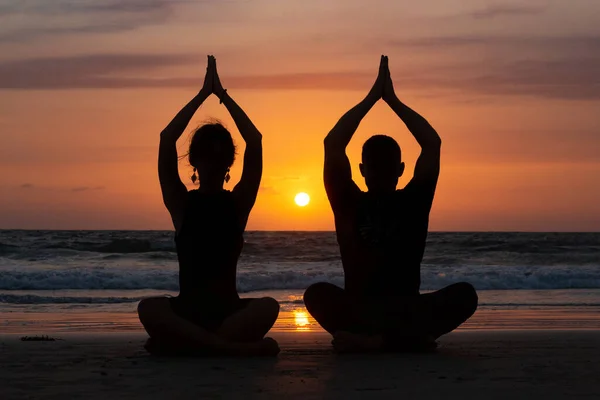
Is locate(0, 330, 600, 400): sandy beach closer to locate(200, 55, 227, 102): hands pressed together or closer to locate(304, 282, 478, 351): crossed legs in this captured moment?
locate(304, 282, 478, 351): crossed legs

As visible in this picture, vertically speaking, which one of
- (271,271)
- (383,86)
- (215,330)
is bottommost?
(271,271)

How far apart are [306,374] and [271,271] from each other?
63.1ft

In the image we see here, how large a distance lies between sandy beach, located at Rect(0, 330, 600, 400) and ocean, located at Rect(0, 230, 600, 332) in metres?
6.88

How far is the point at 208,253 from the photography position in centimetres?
568

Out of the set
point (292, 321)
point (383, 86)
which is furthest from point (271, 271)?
point (383, 86)

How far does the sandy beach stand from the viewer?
437 cm

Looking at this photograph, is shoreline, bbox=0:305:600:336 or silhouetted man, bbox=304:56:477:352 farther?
shoreline, bbox=0:305:600:336

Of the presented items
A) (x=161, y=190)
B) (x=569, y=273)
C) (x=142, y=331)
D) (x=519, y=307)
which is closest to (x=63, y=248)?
(x=569, y=273)

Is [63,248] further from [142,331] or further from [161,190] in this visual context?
[161,190]

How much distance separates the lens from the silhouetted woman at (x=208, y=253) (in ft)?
18.6

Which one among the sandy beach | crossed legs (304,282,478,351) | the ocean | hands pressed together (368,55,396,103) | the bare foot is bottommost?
the ocean

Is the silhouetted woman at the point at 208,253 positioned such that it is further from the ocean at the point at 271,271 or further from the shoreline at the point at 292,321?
the ocean at the point at 271,271

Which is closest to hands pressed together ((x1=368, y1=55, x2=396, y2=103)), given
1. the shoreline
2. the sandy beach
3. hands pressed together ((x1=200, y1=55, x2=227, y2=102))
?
hands pressed together ((x1=200, y1=55, x2=227, y2=102))

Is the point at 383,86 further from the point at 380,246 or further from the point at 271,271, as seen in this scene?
the point at 271,271
